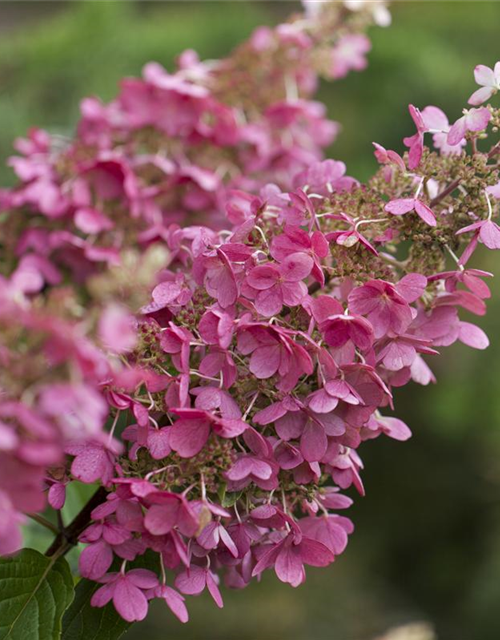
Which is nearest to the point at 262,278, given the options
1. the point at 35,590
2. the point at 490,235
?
the point at 490,235

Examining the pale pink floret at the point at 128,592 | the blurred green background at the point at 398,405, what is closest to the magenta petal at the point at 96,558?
the pale pink floret at the point at 128,592

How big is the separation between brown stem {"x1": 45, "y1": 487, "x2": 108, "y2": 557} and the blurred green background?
2.15 ft

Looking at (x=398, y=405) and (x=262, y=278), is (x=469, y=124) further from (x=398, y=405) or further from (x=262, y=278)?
(x=398, y=405)

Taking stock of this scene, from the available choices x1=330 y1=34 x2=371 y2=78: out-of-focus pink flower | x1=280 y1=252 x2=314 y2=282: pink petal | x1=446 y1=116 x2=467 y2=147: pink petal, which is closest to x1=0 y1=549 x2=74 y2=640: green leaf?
x1=280 y1=252 x2=314 y2=282: pink petal

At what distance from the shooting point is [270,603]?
144cm

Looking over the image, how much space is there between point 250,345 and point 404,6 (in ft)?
→ 4.94

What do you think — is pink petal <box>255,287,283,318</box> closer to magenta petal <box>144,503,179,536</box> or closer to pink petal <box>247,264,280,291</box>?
pink petal <box>247,264,280,291</box>

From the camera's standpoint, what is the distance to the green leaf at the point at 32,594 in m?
0.45

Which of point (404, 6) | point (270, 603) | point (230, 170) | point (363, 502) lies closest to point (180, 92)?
point (230, 170)

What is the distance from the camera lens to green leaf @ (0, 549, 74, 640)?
1.47ft

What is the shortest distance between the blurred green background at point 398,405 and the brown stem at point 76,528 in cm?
65

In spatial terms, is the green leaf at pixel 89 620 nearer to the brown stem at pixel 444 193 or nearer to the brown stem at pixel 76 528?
the brown stem at pixel 76 528

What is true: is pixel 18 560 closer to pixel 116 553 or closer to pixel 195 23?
pixel 116 553

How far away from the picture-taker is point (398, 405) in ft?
5.59
